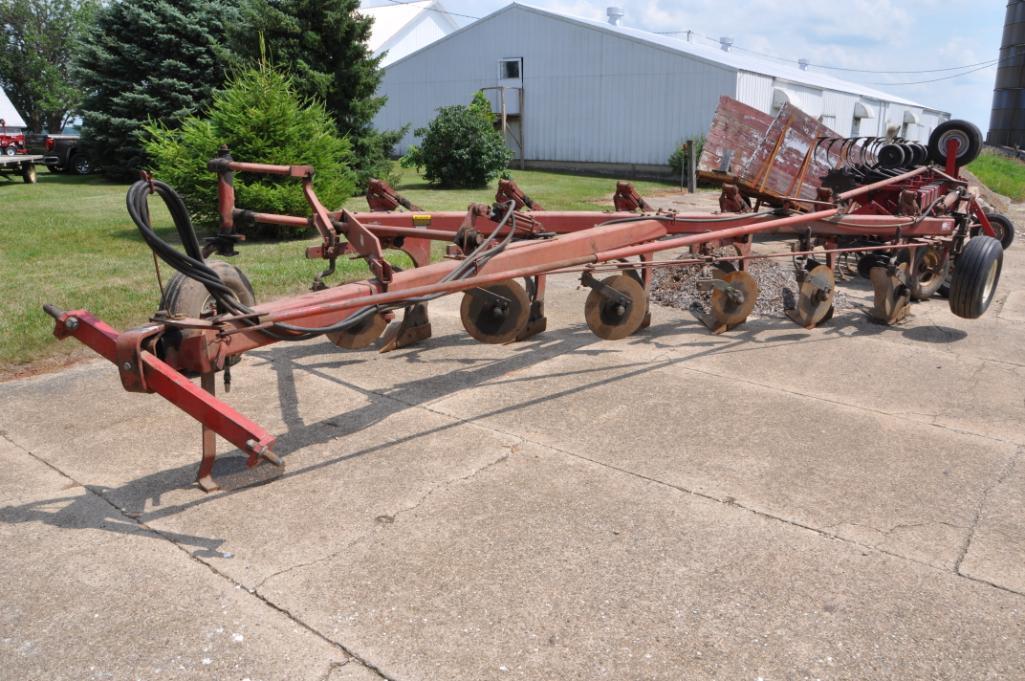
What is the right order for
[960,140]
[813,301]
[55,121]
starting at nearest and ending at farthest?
[813,301] < [960,140] < [55,121]

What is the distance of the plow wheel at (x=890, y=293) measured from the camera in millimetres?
6547

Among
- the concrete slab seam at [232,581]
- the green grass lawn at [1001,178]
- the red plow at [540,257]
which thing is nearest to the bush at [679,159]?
the green grass lawn at [1001,178]

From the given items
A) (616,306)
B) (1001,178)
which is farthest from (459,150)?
(1001,178)

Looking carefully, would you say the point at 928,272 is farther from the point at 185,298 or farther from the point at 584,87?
the point at 584,87

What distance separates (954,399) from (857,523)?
2.07 meters

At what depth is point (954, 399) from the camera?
16.3ft

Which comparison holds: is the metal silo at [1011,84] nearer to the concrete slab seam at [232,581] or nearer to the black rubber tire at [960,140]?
the black rubber tire at [960,140]

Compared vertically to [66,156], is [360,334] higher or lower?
lower

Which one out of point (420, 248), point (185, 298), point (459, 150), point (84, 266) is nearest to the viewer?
point (185, 298)

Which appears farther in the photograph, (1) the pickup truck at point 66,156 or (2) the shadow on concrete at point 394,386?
(1) the pickup truck at point 66,156

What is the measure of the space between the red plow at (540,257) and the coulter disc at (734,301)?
1 centimetres

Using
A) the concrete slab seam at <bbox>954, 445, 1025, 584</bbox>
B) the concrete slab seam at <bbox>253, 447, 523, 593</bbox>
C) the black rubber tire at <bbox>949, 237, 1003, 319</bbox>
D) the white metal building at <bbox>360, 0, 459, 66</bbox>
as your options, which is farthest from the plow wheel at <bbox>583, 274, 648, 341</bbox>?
the white metal building at <bbox>360, 0, 459, 66</bbox>

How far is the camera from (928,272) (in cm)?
720

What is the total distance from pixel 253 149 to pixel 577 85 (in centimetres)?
1644
